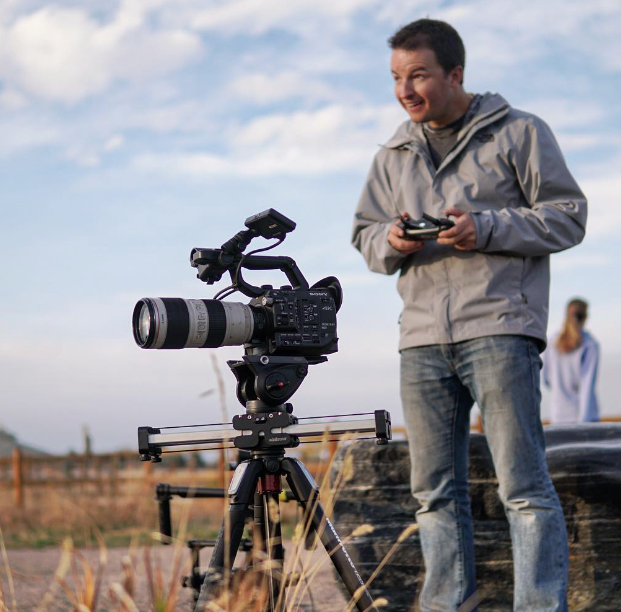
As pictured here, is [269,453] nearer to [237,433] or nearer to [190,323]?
[237,433]

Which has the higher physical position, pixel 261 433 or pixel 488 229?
pixel 488 229

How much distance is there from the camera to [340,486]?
12.0ft

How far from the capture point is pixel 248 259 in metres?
2.44

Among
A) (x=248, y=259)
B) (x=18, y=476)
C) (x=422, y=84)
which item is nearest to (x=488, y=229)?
(x=422, y=84)

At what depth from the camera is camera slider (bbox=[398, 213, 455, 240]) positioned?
2.72 meters

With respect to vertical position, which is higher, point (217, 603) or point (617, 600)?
point (217, 603)

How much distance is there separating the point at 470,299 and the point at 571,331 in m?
3.67

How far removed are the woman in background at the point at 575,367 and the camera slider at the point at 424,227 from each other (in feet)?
12.2

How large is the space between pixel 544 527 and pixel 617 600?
2.62 feet

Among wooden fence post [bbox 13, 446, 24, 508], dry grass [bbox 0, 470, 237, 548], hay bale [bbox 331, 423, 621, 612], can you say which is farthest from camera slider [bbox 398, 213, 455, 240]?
wooden fence post [bbox 13, 446, 24, 508]

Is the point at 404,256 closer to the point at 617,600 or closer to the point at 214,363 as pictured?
the point at 214,363

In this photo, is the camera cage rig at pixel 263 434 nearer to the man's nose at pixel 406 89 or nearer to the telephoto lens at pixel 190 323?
the telephoto lens at pixel 190 323

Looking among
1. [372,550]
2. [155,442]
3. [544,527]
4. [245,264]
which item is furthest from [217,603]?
[372,550]

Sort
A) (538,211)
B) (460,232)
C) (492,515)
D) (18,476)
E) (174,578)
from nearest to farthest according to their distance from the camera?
1. (174,578)
2. (460,232)
3. (538,211)
4. (492,515)
5. (18,476)
